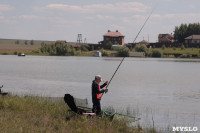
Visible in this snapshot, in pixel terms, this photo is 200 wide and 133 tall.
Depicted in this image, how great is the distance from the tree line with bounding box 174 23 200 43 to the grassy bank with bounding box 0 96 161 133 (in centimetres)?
15468

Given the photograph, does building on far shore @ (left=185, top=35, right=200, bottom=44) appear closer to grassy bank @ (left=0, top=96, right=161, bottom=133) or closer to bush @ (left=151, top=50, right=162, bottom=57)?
bush @ (left=151, top=50, right=162, bottom=57)

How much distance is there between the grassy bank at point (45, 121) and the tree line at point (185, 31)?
507 feet

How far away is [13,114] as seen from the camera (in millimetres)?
12617

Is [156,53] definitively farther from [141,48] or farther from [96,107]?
[96,107]

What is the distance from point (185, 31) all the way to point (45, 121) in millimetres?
158729

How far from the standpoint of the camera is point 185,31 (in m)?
164

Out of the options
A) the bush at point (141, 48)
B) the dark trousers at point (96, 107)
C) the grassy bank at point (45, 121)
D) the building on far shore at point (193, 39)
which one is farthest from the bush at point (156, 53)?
the dark trousers at point (96, 107)

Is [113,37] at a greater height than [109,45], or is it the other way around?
[113,37]

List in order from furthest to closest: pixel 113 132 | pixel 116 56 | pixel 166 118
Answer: pixel 116 56 < pixel 166 118 < pixel 113 132

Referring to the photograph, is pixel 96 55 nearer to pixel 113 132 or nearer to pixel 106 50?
pixel 106 50

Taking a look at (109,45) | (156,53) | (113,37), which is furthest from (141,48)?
(113,37)

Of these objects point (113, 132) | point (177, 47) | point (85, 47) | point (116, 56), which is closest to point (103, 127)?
point (113, 132)

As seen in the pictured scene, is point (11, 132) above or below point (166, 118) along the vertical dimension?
above

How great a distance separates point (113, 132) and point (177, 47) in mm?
139236
